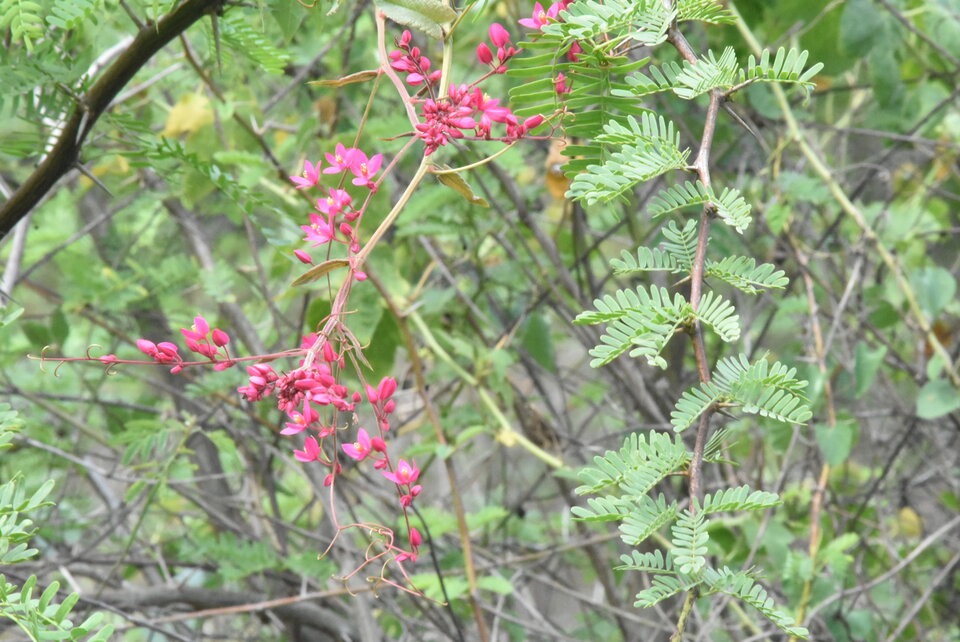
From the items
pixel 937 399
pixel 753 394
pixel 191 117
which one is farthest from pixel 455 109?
pixel 937 399

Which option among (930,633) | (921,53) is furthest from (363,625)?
(921,53)

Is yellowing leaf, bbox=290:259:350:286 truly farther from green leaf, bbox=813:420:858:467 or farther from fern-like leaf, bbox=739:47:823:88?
green leaf, bbox=813:420:858:467

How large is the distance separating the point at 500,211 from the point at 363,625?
2.03 ft

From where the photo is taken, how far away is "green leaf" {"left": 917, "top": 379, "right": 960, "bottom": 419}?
64.4 inches

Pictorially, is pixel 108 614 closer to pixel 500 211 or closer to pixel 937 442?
pixel 500 211

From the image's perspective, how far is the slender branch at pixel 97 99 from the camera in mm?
839

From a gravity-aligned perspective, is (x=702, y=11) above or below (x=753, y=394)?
above

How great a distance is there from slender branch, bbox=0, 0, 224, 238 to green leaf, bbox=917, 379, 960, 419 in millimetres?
1248

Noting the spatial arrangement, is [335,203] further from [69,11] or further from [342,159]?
→ [69,11]

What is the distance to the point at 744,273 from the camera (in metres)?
0.67

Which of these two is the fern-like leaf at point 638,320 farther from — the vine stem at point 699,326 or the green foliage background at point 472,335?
the green foliage background at point 472,335

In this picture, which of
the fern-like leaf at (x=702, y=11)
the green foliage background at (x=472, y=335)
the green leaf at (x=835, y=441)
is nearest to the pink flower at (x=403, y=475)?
the fern-like leaf at (x=702, y=11)

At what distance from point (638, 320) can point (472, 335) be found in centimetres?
135

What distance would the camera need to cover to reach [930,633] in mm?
1930
